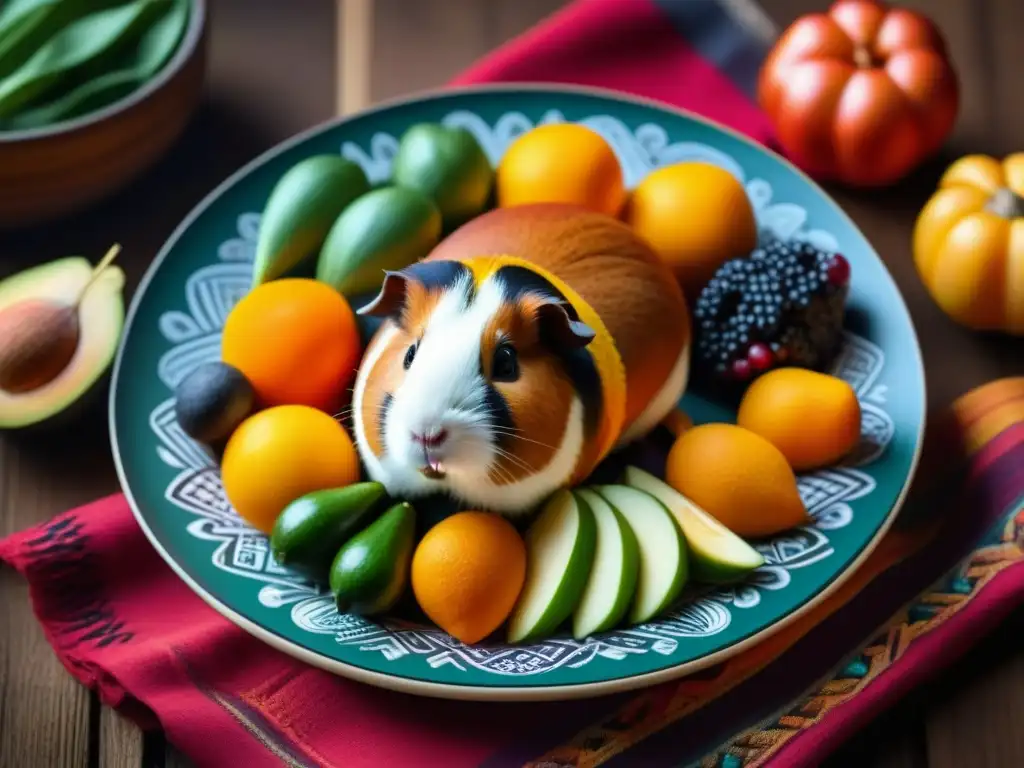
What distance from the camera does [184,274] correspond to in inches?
48.3

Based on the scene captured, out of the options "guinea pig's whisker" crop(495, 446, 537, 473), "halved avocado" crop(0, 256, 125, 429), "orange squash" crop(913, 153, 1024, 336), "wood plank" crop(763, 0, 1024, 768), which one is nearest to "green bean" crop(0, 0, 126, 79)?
"halved avocado" crop(0, 256, 125, 429)

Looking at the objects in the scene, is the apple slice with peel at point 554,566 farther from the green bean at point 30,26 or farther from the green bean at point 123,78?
the green bean at point 30,26

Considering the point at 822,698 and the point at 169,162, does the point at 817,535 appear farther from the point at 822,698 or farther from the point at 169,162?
the point at 169,162

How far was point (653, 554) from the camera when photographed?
3.37ft

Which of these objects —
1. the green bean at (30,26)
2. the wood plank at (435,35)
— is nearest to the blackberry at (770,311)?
the wood plank at (435,35)

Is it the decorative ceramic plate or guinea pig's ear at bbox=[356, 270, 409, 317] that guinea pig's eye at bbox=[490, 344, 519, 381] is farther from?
the decorative ceramic plate

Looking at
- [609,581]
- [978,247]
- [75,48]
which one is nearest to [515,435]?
[609,581]

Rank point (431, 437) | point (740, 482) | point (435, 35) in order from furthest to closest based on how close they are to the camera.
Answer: point (435, 35) → point (740, 482) → point (431, 437)

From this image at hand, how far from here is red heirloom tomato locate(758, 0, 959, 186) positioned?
4.52 ft

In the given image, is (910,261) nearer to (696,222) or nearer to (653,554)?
(696,222)

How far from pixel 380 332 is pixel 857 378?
49 centimetres

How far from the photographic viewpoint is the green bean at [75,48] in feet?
4.22

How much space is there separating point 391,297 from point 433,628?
0.97 ft

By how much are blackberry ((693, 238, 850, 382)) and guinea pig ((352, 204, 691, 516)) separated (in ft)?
0.20
